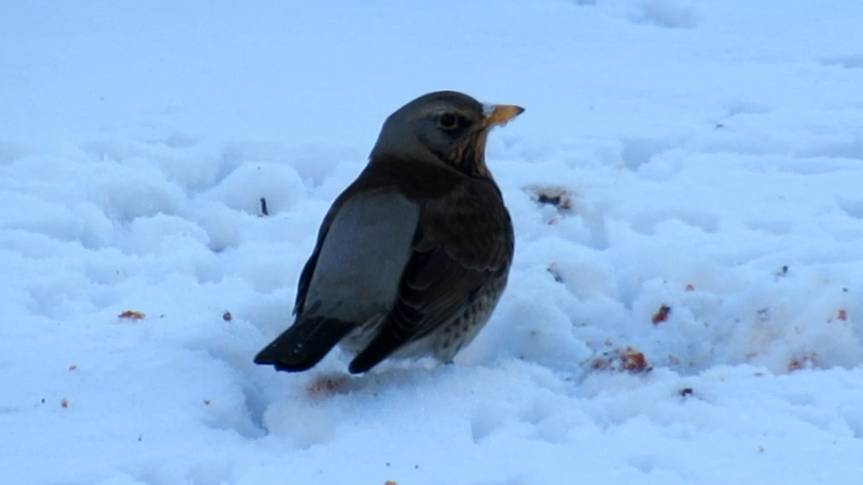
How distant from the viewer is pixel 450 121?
21.0 ft

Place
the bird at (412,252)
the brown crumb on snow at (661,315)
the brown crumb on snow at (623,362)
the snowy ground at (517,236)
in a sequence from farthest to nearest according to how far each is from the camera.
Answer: the brown crumb on snow at (661,315), the brown crumb on snow at (623,362), the bird at (412,252), the snowy ground at (517,236)

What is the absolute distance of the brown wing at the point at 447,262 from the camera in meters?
5.59

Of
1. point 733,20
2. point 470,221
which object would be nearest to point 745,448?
point 470,221

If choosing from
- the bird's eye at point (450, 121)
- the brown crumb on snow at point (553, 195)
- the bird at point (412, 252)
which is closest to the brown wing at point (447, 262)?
the bird at point (412, 252)

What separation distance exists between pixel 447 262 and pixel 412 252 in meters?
0.15

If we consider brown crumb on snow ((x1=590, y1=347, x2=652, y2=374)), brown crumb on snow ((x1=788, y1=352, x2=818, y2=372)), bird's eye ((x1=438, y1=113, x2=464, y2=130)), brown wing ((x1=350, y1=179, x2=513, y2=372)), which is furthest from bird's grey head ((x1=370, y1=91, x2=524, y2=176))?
brown crumb on snow ((x1=788, y1=352, x2=818, y2=372))

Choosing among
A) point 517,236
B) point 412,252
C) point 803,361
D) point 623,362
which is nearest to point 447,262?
point 412,252

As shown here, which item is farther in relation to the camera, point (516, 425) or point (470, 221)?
point (470, 221)

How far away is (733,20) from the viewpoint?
31.6 ft

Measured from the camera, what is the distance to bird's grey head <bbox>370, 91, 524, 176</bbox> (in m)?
6.39

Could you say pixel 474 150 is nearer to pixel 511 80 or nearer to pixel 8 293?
pixel 8 293

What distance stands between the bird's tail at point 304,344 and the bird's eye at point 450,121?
115cm

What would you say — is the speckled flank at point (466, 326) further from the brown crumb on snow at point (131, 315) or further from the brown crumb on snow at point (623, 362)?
the brown crumb on snow at point (131, 315)

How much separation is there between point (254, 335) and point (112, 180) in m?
1.62
